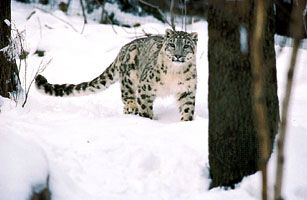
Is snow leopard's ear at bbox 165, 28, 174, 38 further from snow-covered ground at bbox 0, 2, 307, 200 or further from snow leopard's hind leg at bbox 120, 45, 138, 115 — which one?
snow-covered ground at bbox 0, 2, 307, 200

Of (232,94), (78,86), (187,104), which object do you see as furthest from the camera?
(78,86)

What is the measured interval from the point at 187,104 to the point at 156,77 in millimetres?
466

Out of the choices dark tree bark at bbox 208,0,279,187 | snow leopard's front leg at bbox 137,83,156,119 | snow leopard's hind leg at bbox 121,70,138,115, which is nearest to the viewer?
dark tree bark at bbox 208,0,279,187

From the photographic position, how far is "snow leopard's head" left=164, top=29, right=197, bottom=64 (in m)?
6.78

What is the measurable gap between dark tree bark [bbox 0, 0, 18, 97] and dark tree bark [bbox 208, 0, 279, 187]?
126 inches

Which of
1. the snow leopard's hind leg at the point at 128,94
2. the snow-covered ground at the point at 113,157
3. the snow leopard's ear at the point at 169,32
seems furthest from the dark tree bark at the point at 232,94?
the snow leopard's hind leg at the point at 128,94

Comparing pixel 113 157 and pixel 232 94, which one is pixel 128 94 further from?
pixel 232 94

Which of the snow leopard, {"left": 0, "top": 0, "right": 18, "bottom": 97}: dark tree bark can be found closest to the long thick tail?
the snow leopard

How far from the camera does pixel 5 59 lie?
6.72m

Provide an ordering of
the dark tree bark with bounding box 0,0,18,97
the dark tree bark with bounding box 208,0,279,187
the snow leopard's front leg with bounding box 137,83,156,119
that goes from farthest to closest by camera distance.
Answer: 1. the snow leopard's front leg with bounding box 137,83,156,119
2. the dark tree bark with bounding box 0,0,18,97
3. the dark tree bark with bounding box 208,0,279,187

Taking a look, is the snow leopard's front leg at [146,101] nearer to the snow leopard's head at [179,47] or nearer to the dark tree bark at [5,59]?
the snow leopard's head at [179,47]

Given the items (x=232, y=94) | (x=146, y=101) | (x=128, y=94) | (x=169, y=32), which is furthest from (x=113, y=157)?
(x=128, y=94)

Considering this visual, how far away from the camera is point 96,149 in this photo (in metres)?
4.86

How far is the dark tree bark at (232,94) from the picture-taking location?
157 inches
